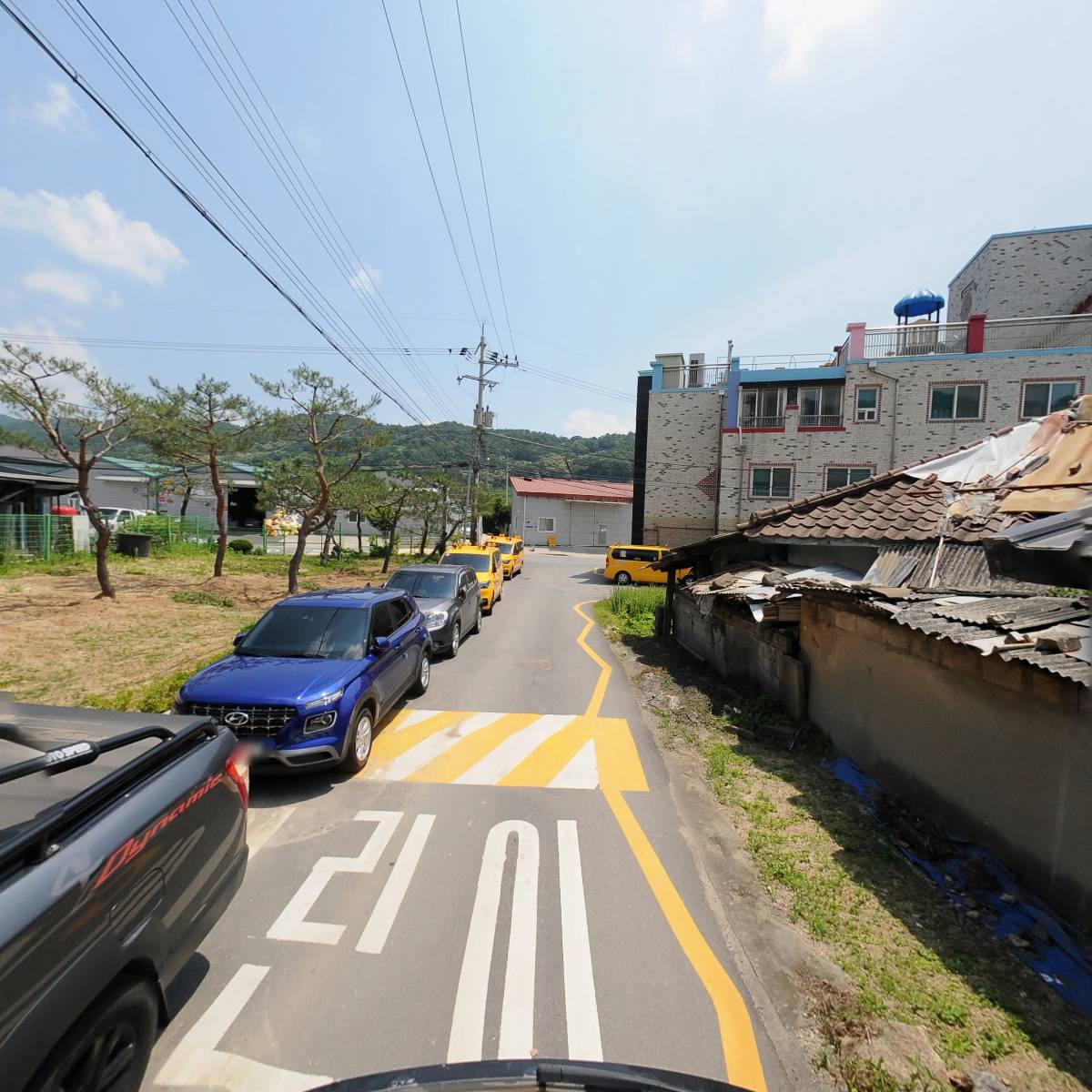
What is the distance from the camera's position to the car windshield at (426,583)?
12.1m

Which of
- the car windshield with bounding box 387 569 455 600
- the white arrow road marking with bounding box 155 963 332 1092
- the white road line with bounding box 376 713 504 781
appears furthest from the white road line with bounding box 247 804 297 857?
the car windshield with bounding box 387 569 455 600

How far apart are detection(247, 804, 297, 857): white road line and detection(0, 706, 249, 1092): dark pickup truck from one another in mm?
1582

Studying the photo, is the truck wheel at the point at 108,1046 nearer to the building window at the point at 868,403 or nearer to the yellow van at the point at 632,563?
the yellow van at the point at 632,563

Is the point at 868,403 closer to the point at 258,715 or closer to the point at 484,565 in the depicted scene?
the point at 484,565

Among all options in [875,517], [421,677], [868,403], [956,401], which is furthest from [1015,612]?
[956,401]

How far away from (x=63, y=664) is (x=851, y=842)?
1142cm

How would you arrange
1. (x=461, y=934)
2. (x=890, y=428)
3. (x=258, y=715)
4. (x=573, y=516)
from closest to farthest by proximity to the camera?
1. (x=461, y=934)
2. (x=258, y=715)
3. (x=890, y=428)
4. (x=573, y=516)

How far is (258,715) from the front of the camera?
521cm

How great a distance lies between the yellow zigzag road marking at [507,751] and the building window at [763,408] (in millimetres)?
23665

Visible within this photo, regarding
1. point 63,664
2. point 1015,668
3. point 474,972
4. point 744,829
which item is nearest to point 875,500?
point 1015,668

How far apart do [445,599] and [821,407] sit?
22.8 m

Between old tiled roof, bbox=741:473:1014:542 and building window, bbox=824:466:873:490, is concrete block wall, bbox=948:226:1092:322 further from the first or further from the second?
old tiled roof, bbox=741:473:1014:542

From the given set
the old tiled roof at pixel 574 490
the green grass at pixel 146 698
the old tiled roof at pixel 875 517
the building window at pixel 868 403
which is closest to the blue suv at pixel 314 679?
the green grass at pixel 146 698

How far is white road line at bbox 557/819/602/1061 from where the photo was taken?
277 cm
